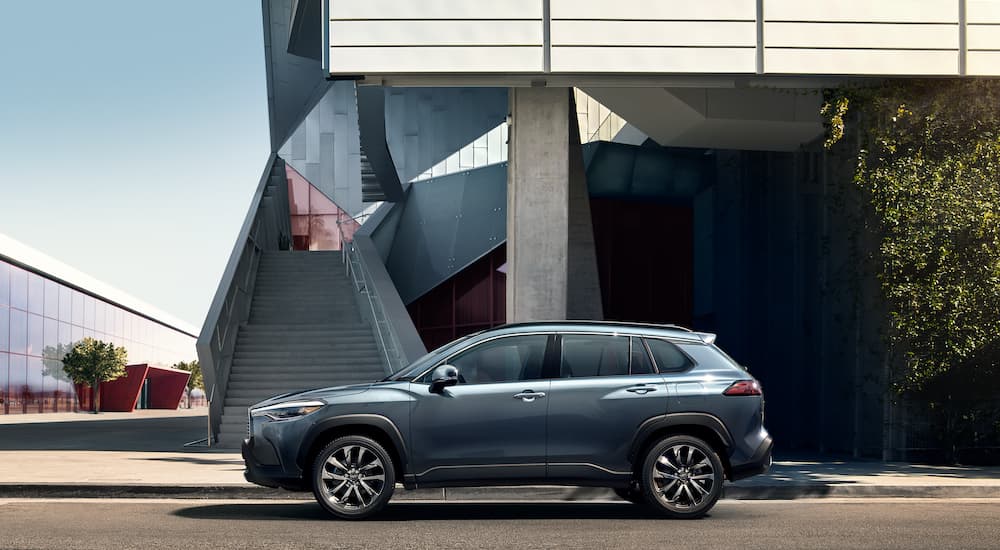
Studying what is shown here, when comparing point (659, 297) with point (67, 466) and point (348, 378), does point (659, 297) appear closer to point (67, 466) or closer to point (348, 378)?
point (348, 378)

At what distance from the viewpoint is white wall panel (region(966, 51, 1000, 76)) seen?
16891mm

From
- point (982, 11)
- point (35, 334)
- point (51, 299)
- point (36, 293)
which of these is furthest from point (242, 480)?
point (51, 299)

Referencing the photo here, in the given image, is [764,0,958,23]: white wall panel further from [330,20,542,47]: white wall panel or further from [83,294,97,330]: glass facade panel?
[83,294,97,330]: glass facade panel

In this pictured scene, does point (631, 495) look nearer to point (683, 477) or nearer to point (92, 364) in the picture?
point (683, 477)

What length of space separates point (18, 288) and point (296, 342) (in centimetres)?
3363

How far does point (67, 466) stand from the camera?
15.0 meters

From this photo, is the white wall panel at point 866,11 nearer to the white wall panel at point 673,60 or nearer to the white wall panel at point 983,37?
the white wall panel at point 983,37

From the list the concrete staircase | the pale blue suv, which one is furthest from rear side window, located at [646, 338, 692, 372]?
the concrete staircase

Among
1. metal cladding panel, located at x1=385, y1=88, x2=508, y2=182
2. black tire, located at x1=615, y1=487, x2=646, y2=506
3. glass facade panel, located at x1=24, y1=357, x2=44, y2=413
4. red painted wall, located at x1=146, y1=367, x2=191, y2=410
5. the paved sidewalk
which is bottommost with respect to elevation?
red painted wall, located at x1=146, y1=367, x2=191, y2=410

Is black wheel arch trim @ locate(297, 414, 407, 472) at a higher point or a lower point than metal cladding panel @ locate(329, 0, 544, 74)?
lower

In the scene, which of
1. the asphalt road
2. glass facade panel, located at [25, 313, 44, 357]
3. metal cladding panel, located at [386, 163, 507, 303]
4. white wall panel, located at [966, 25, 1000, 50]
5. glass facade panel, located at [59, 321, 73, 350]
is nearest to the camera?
the asphalt road

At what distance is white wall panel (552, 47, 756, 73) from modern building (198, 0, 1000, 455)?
0.03 meters

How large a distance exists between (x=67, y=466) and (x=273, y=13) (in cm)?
2564

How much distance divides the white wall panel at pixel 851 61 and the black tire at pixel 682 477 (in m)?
8.63
